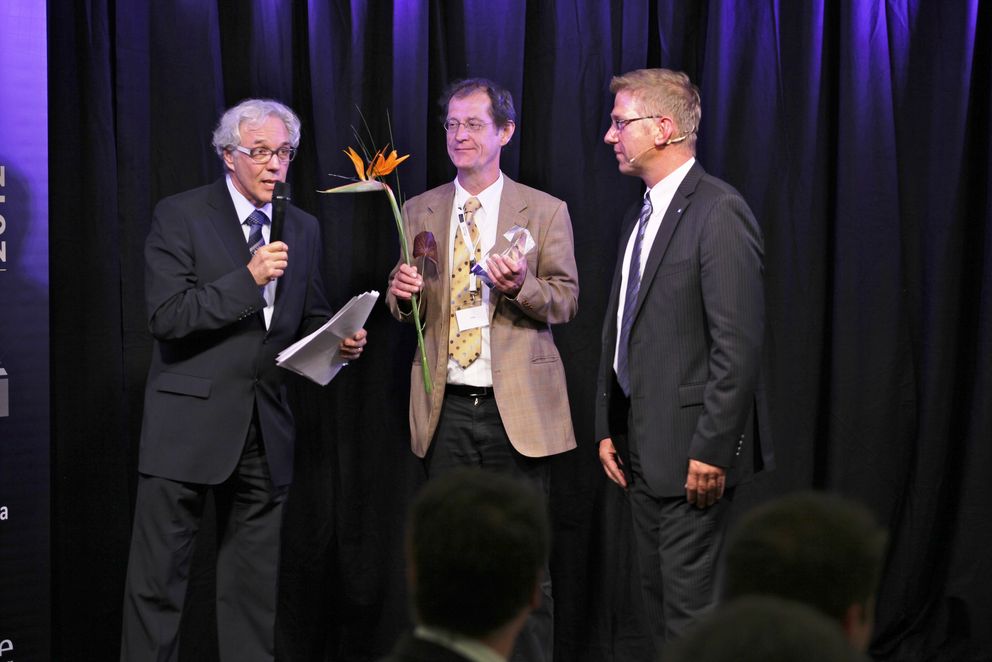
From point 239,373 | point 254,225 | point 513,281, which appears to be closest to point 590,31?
point 513,281

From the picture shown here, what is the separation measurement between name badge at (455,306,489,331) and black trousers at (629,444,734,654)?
2.43ft

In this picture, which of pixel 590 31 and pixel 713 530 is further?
pixel 590 31

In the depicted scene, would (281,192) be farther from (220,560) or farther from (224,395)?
(220,560)

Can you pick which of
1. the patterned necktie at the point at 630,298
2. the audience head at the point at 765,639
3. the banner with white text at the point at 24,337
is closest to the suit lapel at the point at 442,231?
the patterned necktie at the point at 630,298

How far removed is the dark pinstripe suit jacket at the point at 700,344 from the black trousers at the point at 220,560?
1.10 metres

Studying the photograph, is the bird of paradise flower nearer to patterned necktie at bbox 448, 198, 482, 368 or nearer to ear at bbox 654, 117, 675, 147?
patterned necktie at bbox 448, 198, 482, 368

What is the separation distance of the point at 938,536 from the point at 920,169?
1.42 metres

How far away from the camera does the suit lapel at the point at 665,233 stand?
268 centimetres

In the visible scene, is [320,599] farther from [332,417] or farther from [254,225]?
[254,225]

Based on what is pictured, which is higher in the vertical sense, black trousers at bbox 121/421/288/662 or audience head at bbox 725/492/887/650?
audience head at bbox 725/492/887/650

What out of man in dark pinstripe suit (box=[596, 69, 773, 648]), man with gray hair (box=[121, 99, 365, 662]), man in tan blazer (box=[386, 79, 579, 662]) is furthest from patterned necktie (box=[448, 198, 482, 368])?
man in dark pinstripe suit (box=[596, 69, 773, 648])

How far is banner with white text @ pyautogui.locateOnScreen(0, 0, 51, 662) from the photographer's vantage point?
289 cm

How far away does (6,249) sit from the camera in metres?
2.91

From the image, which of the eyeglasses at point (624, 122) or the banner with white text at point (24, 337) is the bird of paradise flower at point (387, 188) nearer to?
the eyeglasses at point (624, 122)
